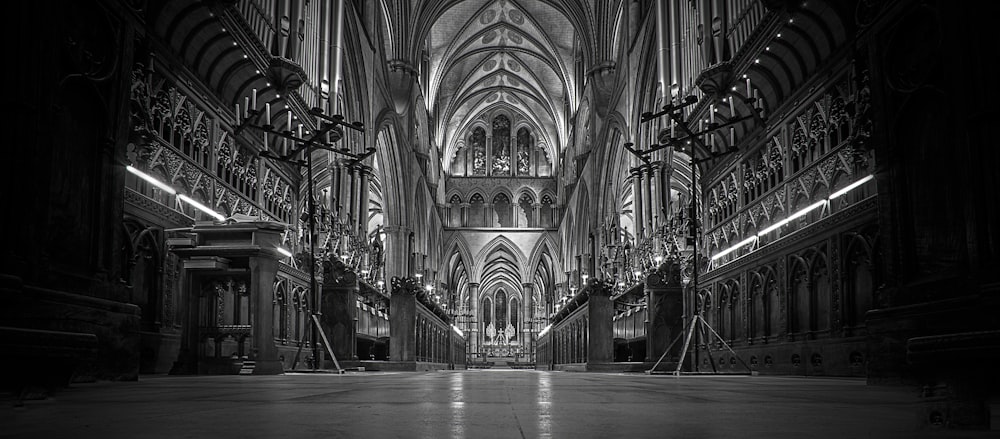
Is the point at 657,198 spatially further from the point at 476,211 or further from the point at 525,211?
the point at 476,211

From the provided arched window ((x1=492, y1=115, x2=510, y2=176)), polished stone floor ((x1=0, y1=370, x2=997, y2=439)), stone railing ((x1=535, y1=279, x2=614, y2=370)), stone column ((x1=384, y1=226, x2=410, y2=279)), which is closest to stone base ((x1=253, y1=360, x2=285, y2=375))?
polished stone floor ((x1=0, y1=370, x2=997, y2=439))

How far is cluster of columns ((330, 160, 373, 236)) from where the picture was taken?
64.4 feet

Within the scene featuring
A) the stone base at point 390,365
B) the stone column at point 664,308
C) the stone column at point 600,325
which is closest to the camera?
the stone column at point 664,308

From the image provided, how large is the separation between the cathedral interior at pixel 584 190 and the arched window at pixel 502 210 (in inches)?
503

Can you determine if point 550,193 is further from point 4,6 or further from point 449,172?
point 4,6

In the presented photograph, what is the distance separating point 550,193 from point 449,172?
641cm

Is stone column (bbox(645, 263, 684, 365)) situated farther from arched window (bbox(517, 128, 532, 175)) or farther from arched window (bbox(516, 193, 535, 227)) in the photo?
arched window (bbox(517, 128, 532, 175))

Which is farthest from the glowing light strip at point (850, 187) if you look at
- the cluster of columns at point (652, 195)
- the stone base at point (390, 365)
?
the stone base at point (390, 365)

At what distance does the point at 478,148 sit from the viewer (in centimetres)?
4853

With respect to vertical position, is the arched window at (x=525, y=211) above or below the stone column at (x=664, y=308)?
above

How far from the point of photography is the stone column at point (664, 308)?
13.5m

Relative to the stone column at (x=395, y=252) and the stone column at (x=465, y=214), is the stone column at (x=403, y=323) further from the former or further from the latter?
the stone column at (x=465, y=214)

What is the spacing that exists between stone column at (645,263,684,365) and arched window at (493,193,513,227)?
33.3 meters

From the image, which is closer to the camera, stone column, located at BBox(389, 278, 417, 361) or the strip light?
the strip light
